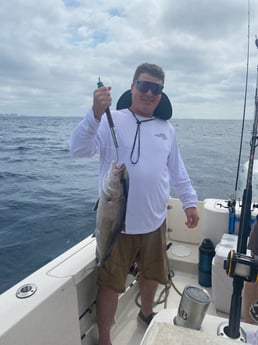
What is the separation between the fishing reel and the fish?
2.07 feet

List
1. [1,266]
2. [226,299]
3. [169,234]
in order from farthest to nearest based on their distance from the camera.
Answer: [1,266] → [169,234] → [226,299]

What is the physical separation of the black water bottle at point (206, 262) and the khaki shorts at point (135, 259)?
956mm

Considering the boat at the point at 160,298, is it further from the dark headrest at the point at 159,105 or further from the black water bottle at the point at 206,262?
the dark headrest at the point at 159,105

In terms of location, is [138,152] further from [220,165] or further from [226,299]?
[220,165]

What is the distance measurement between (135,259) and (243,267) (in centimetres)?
114

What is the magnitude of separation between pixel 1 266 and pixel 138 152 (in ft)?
10.9

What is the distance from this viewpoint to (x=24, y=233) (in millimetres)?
5402

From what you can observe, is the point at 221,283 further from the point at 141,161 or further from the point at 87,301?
the point at 141,161

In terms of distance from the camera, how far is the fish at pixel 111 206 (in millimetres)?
1484

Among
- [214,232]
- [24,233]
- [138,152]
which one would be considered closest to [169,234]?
[214,232]

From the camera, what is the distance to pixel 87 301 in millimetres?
2053

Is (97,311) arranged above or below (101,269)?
below

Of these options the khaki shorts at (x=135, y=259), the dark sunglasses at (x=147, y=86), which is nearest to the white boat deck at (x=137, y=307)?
the khaki shorts at (x=135, y=259)

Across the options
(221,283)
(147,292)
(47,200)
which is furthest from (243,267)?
(47,200)
